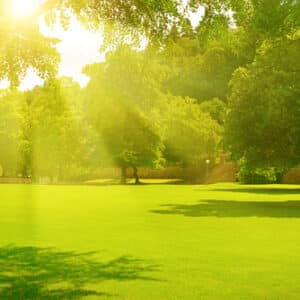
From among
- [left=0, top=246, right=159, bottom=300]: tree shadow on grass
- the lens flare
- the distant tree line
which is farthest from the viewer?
the distant tree line

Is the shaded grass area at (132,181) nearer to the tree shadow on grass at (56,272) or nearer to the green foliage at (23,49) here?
the green foliage at (23,49)

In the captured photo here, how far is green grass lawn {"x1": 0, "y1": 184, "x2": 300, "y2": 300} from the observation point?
9.78 meters

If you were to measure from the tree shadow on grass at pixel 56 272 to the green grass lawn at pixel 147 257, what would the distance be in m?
0.02

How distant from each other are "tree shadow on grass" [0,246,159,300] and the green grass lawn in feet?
0.05

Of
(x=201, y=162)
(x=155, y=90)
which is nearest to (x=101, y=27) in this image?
(x=155, y=90)

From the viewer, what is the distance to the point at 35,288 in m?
9.83

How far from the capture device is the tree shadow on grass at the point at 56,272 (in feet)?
31.3

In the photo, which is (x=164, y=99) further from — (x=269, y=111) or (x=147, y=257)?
(x=147, y=257)

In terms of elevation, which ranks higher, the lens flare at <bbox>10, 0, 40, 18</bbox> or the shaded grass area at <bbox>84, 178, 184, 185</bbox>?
the lens flare at <bbox>10, 0, 40, 18</bbox>

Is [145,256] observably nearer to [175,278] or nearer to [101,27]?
[175,278]

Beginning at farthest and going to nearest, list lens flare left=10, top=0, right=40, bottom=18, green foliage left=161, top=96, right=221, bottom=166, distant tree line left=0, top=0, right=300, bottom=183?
green foliage left=161, top=96, right=221, bottom=166 → distant tree line left=0, top=0, right=300, bottom=183 → lens flare left=10, top=0, right=40, bottom=18

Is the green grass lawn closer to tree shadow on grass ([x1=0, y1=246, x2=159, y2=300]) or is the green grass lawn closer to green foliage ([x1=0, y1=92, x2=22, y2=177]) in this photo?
tree shadow on grass ([x1=0, y1=246, x2=159, y2=300])

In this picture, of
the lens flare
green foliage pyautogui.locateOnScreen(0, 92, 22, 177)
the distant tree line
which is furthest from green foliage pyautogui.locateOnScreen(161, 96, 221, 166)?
the lens flare

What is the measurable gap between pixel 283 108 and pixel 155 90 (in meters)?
42.7
